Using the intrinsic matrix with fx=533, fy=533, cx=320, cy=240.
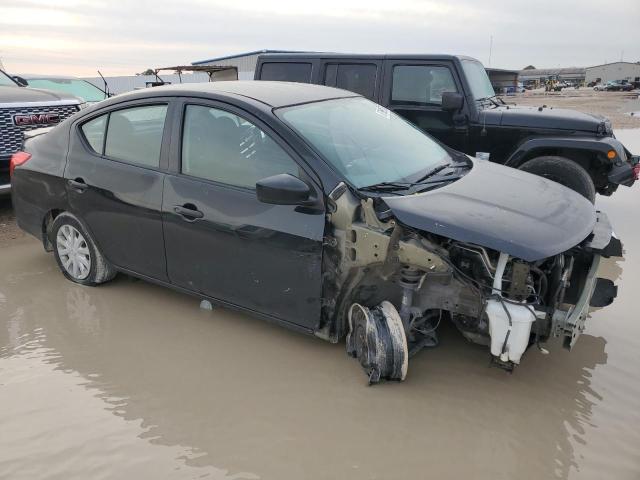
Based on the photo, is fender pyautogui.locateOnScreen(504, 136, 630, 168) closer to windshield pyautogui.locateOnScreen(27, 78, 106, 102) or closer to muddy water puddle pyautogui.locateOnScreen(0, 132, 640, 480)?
muddy water puddle pyautogui.locateOnScreen(0, 132, 640, 480)

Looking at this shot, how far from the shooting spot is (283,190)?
118 inches

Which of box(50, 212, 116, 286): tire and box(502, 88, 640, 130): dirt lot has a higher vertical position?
box(50, 212, 116, 286): tire

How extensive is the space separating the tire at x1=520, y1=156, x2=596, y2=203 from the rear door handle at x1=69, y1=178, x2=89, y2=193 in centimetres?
467

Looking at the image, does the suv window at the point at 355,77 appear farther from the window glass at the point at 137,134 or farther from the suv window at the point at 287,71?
the window glass at the point at 137,134

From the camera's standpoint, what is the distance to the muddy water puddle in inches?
103

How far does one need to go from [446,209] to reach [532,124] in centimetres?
400

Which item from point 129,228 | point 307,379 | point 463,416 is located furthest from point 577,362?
point 129,228

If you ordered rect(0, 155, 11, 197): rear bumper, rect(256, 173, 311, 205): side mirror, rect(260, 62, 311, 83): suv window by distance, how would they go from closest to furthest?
rect(256, 173, 311, 205): side mirror → rect(0, 155, 11, 197): rear bumper → rect(260, 62, 311, 83): suv window

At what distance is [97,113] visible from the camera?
4.27m

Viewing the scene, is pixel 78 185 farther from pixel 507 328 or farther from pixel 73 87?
pixel 73 87

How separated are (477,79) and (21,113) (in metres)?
5.78

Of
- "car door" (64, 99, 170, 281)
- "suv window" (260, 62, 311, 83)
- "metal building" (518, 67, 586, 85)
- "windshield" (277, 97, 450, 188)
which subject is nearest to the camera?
"windshield" (277, 97, 450, 188)

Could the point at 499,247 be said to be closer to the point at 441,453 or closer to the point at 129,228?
the point at 441,453

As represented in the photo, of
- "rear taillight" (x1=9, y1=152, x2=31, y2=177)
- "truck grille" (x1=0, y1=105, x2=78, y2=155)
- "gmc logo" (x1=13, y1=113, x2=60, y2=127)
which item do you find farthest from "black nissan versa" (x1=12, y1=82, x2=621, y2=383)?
"gmc logo" (x1=13, y1=113, x2=60, y2=127)
